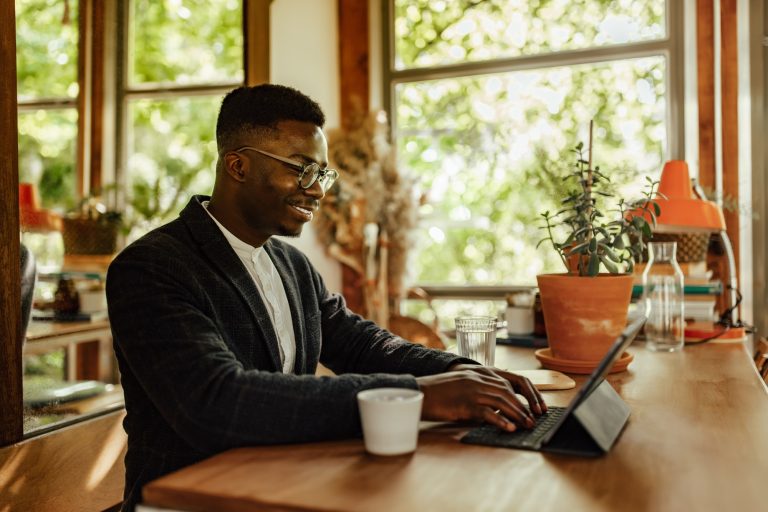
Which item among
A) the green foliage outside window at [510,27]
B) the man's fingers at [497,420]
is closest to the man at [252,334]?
the man's fingers at [497,420]

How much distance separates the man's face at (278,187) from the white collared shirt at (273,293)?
55 millimetres

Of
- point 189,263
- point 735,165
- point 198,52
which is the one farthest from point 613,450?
point 198,52

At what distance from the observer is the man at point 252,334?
108cm

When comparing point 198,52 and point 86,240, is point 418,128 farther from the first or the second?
point 86,240

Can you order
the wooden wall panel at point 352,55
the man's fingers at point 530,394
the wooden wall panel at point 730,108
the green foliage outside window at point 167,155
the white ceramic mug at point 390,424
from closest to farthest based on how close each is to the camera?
1. the white ceramic mug at point 390,424
2. the man's fingers at point 530,394
3. the green foliage outside window at point 167,155
4. the wooden wall panel at point 730,108
5. the wooden wall panel at point 352,55

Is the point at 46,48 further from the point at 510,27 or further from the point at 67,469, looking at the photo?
the point at 510,27

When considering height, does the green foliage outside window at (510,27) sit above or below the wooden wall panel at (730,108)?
above

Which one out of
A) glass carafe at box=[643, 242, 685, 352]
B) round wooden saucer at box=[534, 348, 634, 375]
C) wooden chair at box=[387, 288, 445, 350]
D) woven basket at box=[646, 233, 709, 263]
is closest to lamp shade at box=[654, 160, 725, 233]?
glass carafe at box=[643, 242, 685, 352]

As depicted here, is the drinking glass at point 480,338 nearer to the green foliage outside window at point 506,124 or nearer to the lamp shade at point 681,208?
the lamp shade at point 681,208

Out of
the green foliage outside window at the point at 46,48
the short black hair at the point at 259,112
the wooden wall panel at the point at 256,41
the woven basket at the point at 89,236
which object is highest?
the wooden wall panel at the point at 256,41

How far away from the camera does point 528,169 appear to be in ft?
13.1

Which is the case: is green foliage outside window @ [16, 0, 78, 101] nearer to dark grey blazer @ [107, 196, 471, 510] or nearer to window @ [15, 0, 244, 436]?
window @ [15, 0, 244, 436]

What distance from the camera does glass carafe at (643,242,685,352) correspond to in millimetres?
2012

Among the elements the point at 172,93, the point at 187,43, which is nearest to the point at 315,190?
the point at 172,93
